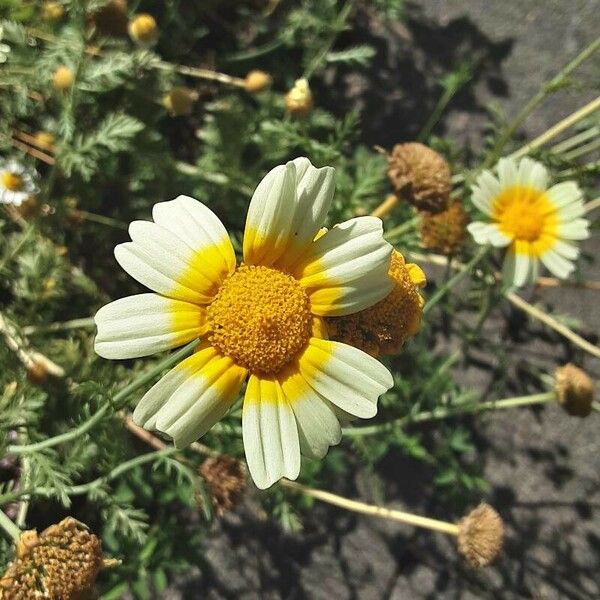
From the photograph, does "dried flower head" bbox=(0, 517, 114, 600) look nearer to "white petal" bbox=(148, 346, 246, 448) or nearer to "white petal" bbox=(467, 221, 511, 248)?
"white petal" bbox=(148, 346, 246, 448)

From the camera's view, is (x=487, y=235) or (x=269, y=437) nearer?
(x=269, y=437)

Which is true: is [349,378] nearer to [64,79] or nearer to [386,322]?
[386,322]

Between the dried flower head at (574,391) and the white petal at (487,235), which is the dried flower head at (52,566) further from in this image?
the dried flower head at (574,391)

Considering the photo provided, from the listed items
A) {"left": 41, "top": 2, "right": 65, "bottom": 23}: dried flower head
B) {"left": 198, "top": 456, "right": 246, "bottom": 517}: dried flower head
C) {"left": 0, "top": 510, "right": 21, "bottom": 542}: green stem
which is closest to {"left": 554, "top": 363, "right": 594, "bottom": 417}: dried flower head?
{"left": 198, "top": 456, "right": 246, "bottom": 517}: dried flower head

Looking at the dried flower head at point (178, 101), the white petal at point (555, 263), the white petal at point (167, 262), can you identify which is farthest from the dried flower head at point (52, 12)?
the white petal at point (555, 263)

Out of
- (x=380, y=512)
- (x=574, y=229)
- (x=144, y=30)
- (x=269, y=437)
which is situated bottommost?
(x=380, y=512)

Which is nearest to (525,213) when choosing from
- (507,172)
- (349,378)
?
(507,172)
